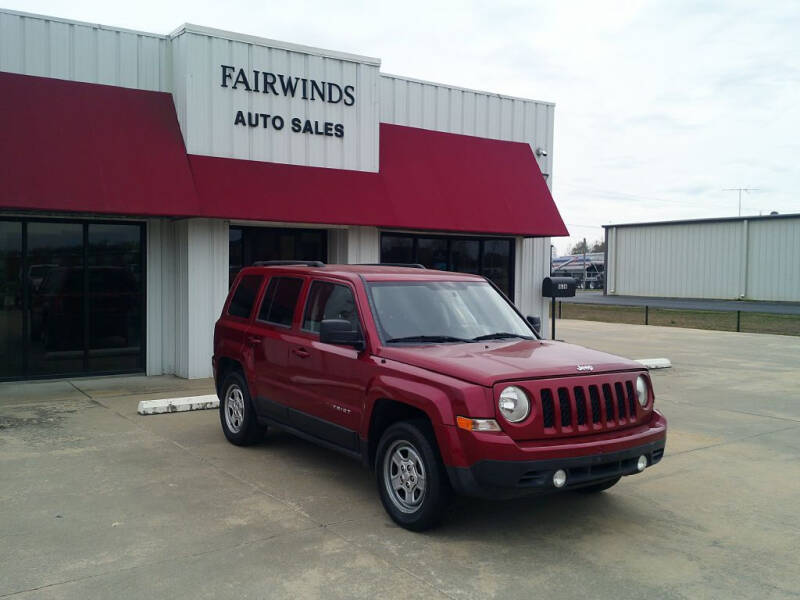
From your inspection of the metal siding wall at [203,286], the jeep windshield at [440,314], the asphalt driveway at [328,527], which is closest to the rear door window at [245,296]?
the asphalt driveway at [328,527]

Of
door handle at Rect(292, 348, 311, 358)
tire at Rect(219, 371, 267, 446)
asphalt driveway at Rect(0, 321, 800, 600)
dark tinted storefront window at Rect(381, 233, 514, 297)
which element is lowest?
asphalt driveway at Rect(0, 321, 800, 600)

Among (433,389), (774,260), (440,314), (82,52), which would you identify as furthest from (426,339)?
(774,260)

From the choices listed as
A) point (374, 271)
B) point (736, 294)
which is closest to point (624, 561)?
point (374, 271)

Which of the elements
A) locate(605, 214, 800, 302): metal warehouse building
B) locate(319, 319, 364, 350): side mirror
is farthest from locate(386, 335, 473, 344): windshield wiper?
locate(605, 214, 800, 302): metal warehouse building

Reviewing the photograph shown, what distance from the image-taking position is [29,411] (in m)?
9.66

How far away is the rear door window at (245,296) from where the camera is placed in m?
8.02

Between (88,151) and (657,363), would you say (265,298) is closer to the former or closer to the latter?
(88,151)

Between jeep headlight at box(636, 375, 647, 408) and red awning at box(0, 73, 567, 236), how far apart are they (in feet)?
25.7

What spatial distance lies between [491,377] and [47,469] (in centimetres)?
453

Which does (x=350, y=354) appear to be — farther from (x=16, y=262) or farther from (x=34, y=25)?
(x=34, y=25)

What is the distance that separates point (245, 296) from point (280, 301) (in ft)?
2.86

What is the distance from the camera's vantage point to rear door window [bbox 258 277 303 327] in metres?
7.24

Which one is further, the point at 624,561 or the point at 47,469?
the point at 47,469

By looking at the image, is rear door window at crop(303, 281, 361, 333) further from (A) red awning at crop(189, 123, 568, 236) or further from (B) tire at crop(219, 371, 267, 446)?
(A) red awning at crop(189, 123, 568, 236)
